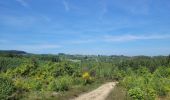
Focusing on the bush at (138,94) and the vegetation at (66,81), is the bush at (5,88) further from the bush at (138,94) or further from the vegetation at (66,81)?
the bush at (138,94)

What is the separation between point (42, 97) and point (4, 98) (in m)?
4.63

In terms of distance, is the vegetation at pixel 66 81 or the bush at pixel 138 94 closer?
the bush at pixel 138 94

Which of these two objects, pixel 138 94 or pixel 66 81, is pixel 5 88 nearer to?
pixel 138 94

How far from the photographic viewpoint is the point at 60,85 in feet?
139

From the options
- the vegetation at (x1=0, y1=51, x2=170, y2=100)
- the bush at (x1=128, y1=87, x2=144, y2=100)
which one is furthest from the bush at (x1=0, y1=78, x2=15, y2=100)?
the bush at (x1=128, y1=87, x2=144, y2=100)

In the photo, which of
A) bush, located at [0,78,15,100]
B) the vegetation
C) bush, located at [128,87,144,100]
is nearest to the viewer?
bush, located at [128,87,144,100]

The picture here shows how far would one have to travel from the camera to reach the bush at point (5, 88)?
27.9m

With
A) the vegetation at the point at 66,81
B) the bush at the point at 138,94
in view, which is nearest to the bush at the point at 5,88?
the vegetation at the point at 66,81

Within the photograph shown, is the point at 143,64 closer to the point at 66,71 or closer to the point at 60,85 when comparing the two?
the point at 66,71

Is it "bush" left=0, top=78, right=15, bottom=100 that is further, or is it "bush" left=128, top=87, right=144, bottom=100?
"bush" left=0, top=78, right=15, bottom=100

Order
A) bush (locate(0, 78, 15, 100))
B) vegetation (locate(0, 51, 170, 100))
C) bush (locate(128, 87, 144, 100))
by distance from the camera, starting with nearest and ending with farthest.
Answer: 1. bush (locate(128, 87, 144, 100))
2. bush (locate(0, 78, 15, 100))
3. vegetation (locate(0, 51, 170, 100))

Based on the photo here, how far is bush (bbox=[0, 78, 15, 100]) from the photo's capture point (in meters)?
27.9

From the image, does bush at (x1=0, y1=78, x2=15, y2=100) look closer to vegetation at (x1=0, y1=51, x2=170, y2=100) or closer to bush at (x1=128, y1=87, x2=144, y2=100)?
vegetation at (x1=0, y1=51, x2=170, y2=100)

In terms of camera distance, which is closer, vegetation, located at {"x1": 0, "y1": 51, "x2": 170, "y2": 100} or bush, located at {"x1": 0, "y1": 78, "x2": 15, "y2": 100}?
bush, located at {"x1": 0, "y1": 78, "x2": 15, "y2": 100}
